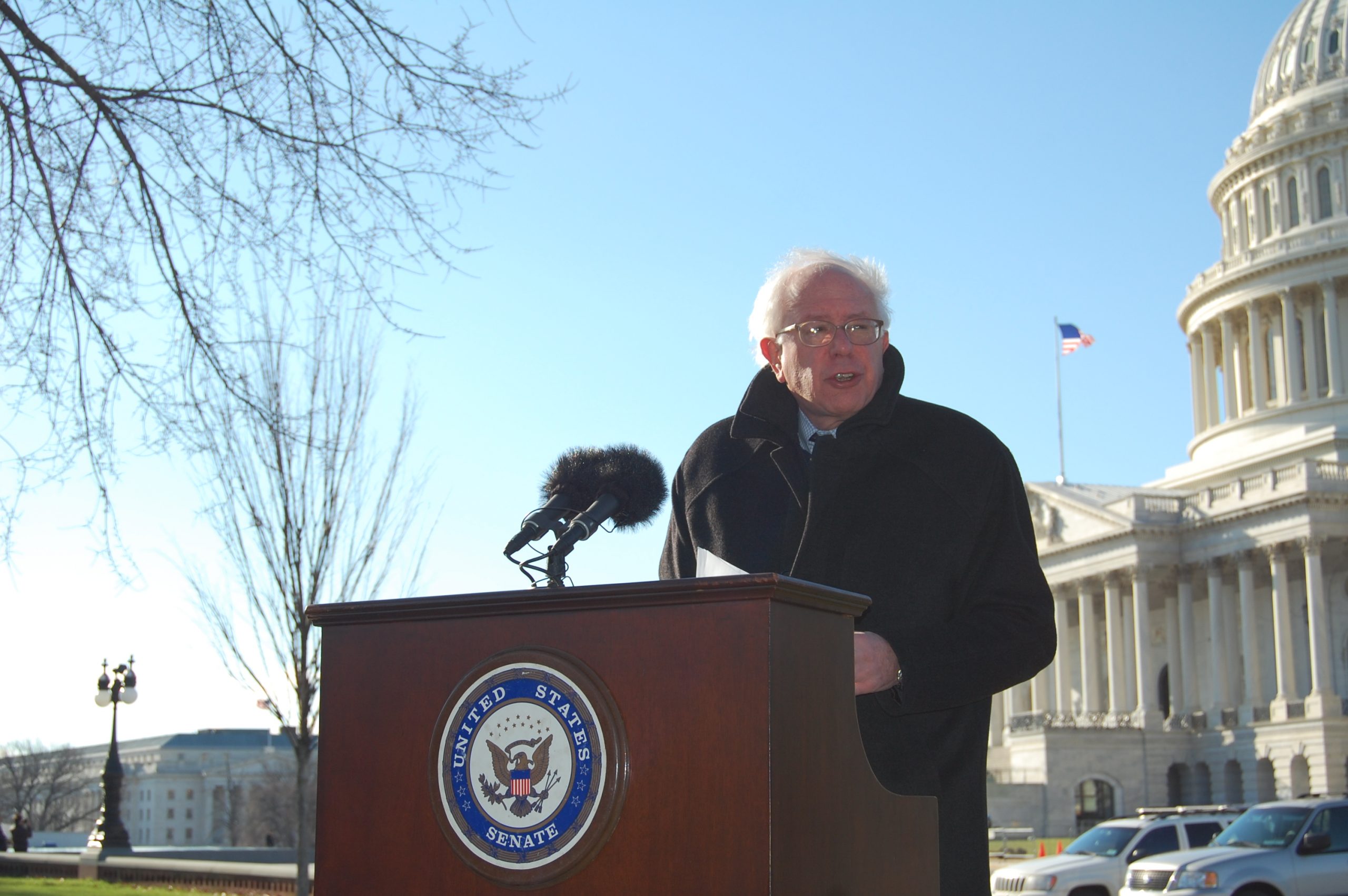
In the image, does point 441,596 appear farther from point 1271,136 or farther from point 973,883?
point 1271,136

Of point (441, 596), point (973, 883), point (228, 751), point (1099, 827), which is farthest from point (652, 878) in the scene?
point (228, 751)

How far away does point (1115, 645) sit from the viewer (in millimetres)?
61312

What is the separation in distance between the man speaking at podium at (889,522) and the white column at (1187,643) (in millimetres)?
58935

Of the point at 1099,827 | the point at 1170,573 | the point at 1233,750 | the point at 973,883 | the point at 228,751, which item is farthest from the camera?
the point at 228,751

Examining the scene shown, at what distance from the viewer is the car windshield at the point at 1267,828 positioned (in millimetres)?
16031

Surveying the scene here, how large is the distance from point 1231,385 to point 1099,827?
51.7 m

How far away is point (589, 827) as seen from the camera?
230 centimetres

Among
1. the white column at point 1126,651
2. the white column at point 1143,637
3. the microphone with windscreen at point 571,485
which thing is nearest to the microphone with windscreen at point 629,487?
the microphone with windscreen at point 571,485

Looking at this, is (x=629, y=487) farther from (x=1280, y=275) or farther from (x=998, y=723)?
(x=998, y=723)

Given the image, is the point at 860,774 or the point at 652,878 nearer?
the point at 652,878

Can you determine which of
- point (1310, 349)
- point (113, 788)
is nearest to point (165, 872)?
point (113, 788)

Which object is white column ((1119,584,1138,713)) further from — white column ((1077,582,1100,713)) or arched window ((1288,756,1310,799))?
arched window ((1288,756,1310,799))

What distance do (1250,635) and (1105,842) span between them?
132ft

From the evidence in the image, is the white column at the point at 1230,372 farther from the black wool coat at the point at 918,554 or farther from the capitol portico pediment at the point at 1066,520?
the black wool coat at the point at 918,554
